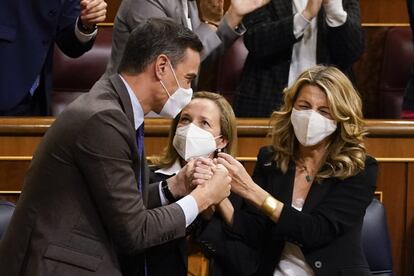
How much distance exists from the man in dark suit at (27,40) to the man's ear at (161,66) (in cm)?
77

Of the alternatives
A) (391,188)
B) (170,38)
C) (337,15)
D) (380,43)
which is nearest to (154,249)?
(170,38)

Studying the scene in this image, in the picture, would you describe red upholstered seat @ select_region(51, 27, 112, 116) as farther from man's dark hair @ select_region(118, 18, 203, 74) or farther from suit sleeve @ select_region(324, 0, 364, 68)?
man's dark hair @ select_region(118, 18, 203, 74)

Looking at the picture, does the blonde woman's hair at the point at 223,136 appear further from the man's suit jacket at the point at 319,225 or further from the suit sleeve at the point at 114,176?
the suit sleeve at the point at 114,176

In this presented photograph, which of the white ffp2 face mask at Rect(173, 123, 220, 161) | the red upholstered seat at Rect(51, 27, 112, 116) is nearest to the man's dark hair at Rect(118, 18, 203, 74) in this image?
the white ffp2 face mask at Rect(173, 123, 220, 161)

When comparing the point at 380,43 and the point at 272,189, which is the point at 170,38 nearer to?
the point at 272,189

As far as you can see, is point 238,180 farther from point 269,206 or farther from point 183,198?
point 183,198

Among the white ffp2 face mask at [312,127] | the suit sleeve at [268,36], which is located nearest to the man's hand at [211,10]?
the suit sleeve at [268,36]

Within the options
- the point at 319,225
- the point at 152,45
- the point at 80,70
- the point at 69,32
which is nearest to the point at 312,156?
the point at 319,225

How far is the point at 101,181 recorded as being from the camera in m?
1.56

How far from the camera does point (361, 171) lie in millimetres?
1950

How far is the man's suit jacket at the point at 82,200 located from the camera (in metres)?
1.56

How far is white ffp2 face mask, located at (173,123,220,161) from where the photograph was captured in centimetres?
200

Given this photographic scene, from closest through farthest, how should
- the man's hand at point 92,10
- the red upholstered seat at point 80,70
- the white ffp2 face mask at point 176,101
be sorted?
1. the white ffp2 face mask at point 176,101
2. the man's hand at point 92,10
3. the red upholstered seat at point 80,70

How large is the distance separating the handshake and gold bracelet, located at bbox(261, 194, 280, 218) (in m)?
0.05
